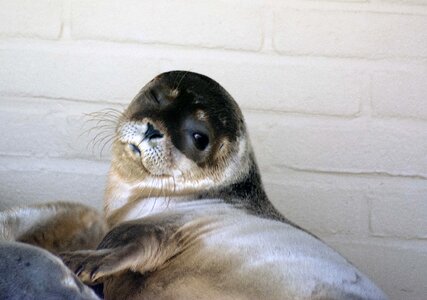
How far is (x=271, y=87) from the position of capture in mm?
2559

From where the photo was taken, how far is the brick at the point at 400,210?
2.61 metres

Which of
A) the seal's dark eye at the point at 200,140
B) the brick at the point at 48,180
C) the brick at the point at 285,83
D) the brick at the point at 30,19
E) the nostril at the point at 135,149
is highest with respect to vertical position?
the brick at the point at 30,19

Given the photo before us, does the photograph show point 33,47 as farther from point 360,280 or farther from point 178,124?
point 360,280

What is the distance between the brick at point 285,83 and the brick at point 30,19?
0.35 meters

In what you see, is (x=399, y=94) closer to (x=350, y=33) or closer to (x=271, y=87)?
(x=350, y=33)

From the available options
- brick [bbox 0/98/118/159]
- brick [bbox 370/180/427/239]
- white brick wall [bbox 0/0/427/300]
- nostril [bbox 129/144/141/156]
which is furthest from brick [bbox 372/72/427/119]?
nostril [bbox 129/144/141/156]

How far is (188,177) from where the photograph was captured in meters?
1.89

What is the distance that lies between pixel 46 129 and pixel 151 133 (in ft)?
2.78

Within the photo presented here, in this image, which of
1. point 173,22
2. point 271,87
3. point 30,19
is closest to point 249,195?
point 271,87

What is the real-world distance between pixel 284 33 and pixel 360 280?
3.34 ft

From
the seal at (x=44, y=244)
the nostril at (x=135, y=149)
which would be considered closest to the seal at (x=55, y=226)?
the seal at (x=44, y=244)

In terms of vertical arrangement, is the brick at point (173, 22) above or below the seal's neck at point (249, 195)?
above

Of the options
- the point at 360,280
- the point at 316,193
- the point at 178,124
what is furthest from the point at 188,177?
the point at 316,193

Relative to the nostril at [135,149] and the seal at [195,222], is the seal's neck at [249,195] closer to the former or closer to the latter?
the seal at [195,222]
